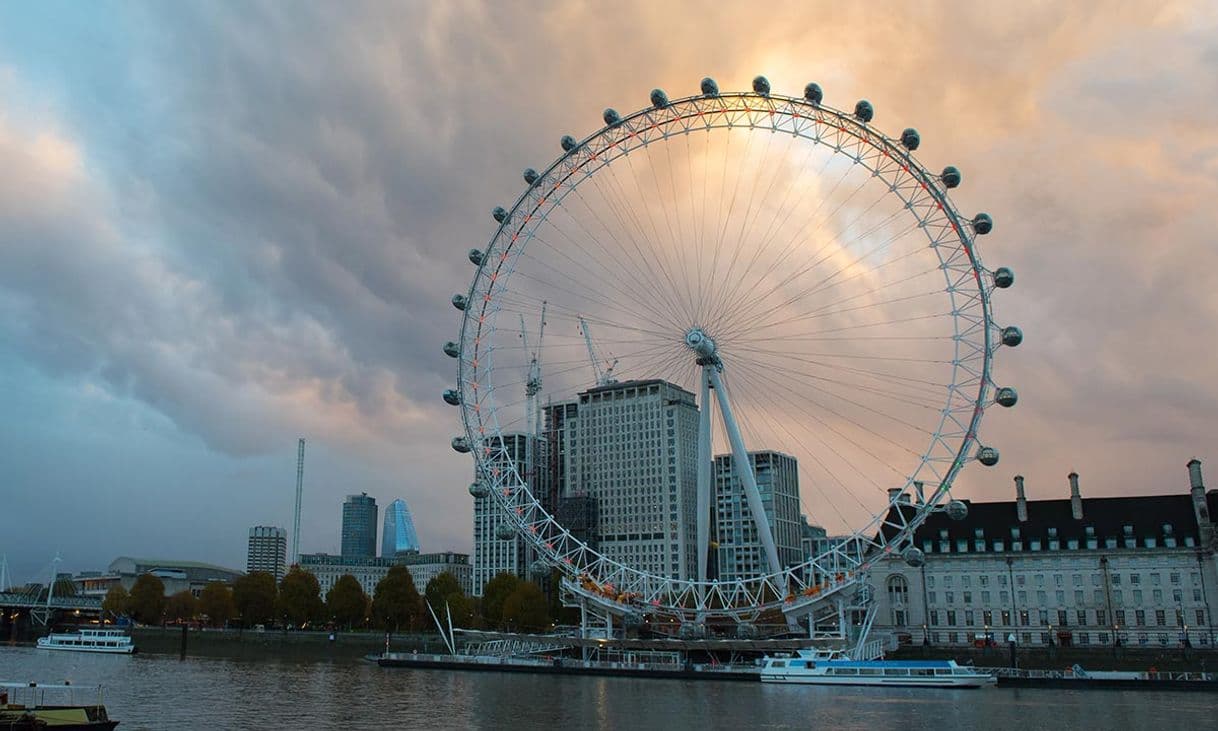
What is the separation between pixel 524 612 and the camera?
124625 millimetres

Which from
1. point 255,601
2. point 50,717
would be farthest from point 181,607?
point 50,717

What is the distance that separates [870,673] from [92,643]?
96542mm

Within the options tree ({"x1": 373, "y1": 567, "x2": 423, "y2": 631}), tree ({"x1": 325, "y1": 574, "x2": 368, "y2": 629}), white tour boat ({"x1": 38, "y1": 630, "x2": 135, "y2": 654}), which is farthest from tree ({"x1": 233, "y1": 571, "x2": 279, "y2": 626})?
white tour boat ({"x1": 38, "y1": 630, "x2": 135, "y2": 654})

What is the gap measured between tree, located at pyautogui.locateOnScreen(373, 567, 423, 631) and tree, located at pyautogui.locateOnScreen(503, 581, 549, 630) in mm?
16664

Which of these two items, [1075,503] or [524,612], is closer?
[1075,503]

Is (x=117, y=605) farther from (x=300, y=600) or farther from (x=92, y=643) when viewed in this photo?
(x=92, y=643)

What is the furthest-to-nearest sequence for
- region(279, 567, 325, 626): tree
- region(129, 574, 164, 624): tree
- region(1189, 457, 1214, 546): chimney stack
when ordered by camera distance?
region(129, 574, 164, 624): tree
region(279, 567, 325, 626): tree
region(1189, 457, 1214, 546): chimney stack

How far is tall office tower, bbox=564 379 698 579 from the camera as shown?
616 feet

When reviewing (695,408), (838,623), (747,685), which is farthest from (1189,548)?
(695,408)

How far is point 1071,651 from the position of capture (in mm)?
82750

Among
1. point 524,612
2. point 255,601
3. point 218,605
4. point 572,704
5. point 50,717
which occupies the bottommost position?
point 572,704

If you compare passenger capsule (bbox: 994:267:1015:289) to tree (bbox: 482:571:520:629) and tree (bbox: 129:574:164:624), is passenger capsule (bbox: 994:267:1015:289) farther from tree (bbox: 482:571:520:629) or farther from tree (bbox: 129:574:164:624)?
tree (bbox: 129:574:164:624)

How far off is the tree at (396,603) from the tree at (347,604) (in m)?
3.23

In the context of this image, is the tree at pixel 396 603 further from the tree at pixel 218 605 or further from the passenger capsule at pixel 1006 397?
the passenger capsule at pixel 1006 397
